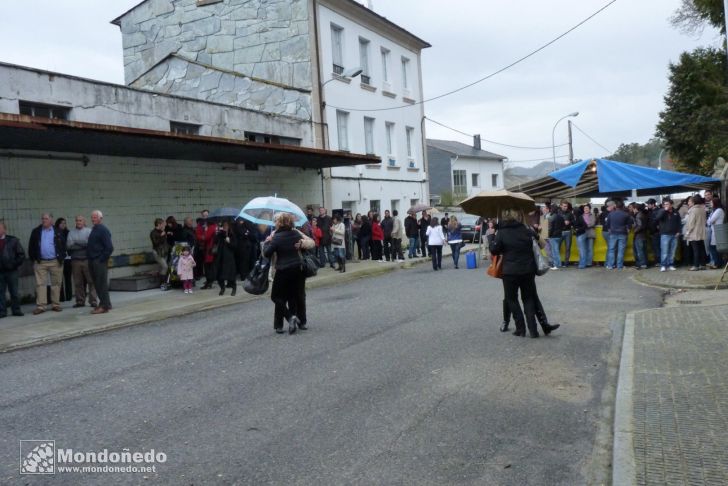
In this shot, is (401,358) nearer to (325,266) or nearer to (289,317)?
(289,317)

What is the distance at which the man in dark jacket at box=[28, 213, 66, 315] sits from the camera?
1140 centimetres

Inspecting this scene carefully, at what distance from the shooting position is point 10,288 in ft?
36.6

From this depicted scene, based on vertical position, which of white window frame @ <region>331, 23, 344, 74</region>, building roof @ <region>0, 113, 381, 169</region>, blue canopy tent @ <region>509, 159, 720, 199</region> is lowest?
blue canopy tent @ <region>509, 159, 720, 199</region>

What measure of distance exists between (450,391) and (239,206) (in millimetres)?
13710

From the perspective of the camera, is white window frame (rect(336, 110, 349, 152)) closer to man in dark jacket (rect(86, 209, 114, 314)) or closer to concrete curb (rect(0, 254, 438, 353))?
concrete curb (rect(0, 254, 438, 353))

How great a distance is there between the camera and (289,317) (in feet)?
29.3

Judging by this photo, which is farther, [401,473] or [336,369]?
[336,369]

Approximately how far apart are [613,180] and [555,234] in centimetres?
221

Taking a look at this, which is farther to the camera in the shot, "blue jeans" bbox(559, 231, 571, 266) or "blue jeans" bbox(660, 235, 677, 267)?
"blue jeans" bbox(559, 231, 571, 266)

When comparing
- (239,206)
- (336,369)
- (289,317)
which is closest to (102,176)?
(239,206)

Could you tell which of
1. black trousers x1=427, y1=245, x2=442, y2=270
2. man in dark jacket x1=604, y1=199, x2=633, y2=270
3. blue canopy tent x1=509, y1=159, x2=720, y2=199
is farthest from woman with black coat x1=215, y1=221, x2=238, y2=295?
man in dark jacket x1=604, y1=199, x2=633, y2=270

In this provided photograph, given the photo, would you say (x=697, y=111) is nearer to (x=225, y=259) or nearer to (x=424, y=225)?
(x=424, y=225)

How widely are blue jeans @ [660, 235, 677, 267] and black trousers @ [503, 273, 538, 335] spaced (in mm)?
9134

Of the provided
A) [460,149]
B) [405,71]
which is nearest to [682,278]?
[405,71]
